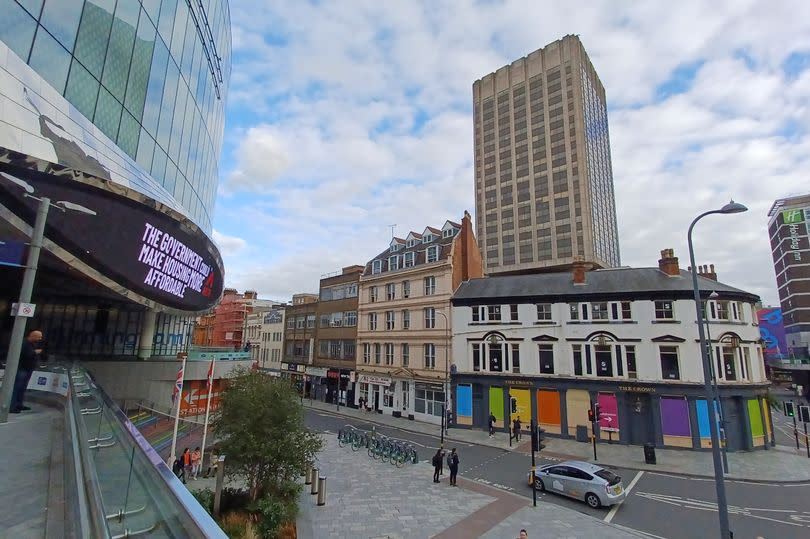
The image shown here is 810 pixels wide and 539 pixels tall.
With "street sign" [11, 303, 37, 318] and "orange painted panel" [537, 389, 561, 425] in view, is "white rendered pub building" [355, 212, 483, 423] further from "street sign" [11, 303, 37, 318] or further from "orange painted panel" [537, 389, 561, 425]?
"street sign" [11, 303, 37, 318]

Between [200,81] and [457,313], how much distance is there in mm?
26621

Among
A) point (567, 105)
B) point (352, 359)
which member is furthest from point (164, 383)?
point (567, 105)

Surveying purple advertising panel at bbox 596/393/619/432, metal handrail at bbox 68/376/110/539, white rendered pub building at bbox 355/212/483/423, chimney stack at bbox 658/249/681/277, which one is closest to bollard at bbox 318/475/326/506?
metal handrail at bbox 68/376/110/539

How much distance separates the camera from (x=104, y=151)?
15.6 metres

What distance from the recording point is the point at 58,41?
45.9ft

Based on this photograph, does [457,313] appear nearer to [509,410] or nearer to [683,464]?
[509,410]

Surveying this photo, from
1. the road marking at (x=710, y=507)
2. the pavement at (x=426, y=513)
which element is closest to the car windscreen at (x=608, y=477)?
the pavement at (x=426, y=513)

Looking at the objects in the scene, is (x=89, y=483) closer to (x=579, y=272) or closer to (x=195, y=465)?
(x=195, y=465)

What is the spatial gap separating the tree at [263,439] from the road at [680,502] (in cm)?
1030

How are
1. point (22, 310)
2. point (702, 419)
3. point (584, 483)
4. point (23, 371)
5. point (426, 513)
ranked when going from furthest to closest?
1. point (702, 419)
2. point (584, 483)
3. point (426, 513)
4. point (23, 371)
5. point (22, 310)

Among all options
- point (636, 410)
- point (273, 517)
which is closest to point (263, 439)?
point (273, 517)

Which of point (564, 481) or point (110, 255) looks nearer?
point (110, 255)

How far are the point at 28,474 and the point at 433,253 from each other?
36019mm

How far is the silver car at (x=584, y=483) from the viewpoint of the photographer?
673 inches
